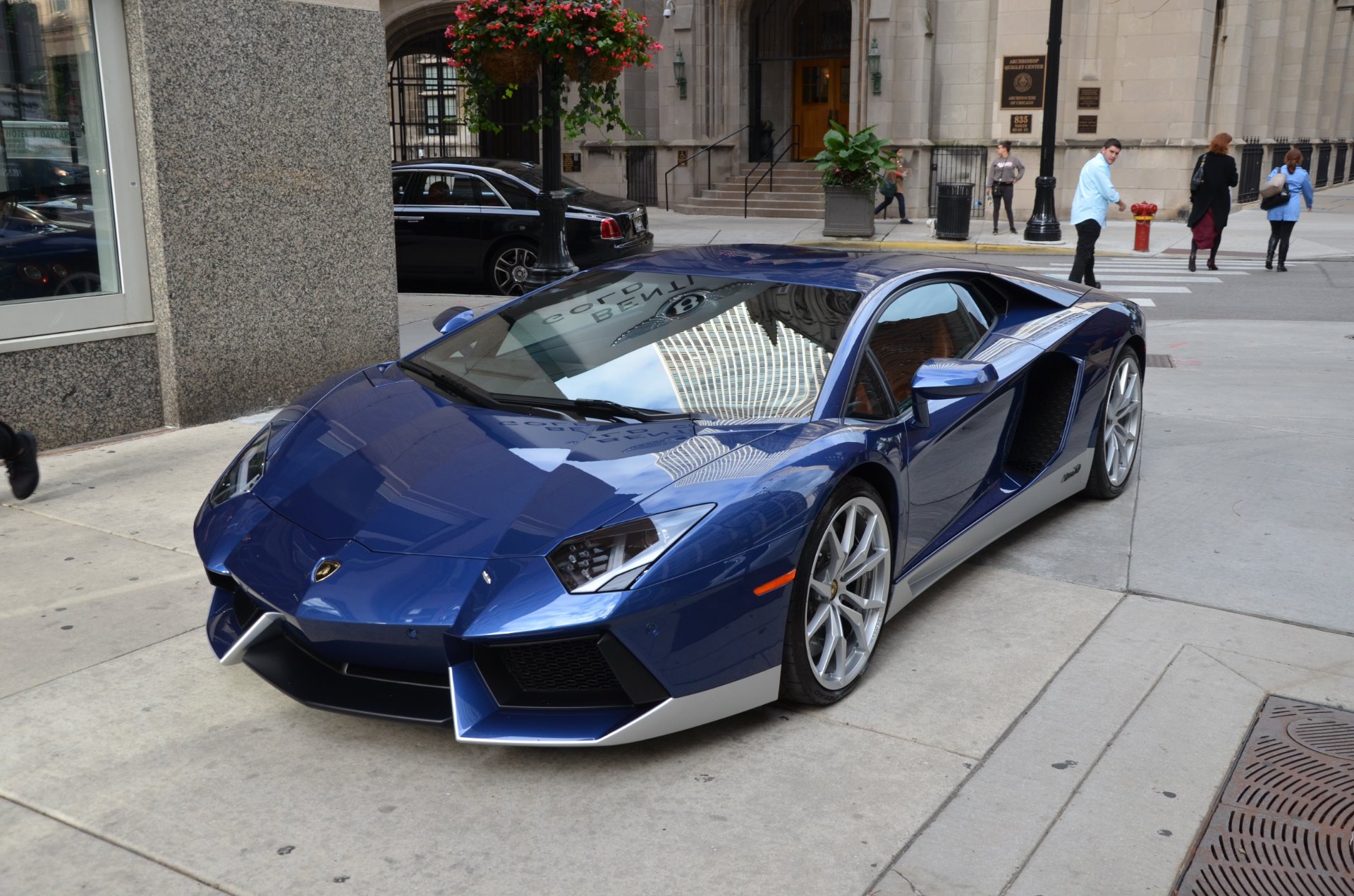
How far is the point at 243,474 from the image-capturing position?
4105mm

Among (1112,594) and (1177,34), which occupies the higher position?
(1177,34)

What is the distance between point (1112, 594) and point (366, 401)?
285 cm

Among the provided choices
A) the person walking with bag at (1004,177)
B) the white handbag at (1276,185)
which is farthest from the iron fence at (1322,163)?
the white handbag at (1276,185)

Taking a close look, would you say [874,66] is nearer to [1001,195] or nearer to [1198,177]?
[1001,195]

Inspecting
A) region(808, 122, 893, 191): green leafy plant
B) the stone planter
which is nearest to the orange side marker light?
region(808, 122, 893, 191): green leafy plant

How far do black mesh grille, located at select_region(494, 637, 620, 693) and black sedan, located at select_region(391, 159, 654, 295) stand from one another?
1157 cm

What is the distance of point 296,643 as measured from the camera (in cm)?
347

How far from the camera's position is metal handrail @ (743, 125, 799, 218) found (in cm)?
2805

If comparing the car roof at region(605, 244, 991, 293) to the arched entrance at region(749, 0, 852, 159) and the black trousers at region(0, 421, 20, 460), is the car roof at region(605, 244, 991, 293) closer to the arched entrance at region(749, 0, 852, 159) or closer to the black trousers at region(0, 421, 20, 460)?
the black trousers at region(0, 421, 20, 460)

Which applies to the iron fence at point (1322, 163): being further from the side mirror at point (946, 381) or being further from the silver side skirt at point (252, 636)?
the silver side skirt at point (252, 636)

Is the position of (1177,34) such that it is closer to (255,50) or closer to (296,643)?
(255,50)

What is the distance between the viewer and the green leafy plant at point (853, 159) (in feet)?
71.8

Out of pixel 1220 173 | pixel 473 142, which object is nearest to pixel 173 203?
pixel 1220 173

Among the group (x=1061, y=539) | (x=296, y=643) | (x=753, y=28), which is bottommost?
(x=1061, y=539)
